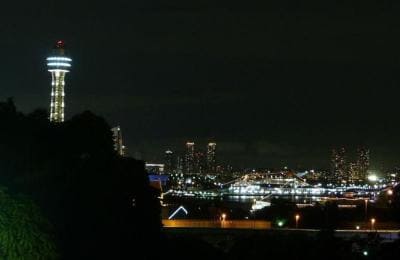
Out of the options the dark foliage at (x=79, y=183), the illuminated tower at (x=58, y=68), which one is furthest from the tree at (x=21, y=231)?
the illuminated tower at (x=58, y=68)

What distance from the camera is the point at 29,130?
3634cm

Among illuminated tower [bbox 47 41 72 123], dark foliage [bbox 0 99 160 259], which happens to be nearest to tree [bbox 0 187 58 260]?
dark foliage [bbox 0 99 160 259]

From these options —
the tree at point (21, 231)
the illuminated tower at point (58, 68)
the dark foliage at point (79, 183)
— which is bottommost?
the tree at point (21, 231)

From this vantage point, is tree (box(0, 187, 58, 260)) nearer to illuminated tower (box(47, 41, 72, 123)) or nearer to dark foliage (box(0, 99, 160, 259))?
dark foliage (box(0, 99, 160, 259))

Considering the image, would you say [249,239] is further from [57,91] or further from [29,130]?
[57,91]

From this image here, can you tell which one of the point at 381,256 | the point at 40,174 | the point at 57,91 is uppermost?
the point at 57,91

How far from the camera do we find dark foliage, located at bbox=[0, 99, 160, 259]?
3148 cm

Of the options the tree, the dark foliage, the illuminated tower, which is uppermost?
the illuminated tower

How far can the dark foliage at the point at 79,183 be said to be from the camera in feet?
103

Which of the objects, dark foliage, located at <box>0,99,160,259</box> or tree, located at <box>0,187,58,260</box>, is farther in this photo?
dark foliage, located at <box>0,99,160,259</box>

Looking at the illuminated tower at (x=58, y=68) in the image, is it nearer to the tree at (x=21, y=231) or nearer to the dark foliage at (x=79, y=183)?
the dark foliage at (x=79, y=183)

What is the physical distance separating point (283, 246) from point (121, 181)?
10379mm

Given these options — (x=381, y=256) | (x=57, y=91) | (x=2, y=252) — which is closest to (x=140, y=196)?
(x=381, y=256)

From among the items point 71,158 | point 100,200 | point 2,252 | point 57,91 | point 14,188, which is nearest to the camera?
point 2,252
